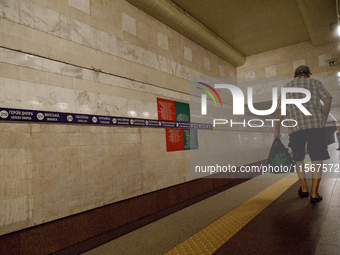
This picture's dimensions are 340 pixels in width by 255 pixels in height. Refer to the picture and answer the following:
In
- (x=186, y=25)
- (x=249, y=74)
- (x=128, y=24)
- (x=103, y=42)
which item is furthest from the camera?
(x=249, y=74)

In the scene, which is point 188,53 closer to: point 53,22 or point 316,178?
point 53,22

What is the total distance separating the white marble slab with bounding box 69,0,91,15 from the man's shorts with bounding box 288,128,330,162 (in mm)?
4021

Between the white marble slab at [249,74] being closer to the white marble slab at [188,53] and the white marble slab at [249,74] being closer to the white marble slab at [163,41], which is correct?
the white marble slab at [188,53]

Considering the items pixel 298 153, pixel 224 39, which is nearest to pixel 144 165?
pixel 298 153

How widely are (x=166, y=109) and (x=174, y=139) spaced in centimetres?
70

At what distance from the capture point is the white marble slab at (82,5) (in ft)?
10.4

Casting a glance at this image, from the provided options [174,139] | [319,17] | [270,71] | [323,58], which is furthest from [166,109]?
[323,58]

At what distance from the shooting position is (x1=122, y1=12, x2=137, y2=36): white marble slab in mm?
3967

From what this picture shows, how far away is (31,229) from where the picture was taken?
7.94 feet

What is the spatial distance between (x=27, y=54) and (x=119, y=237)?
2.75 metres

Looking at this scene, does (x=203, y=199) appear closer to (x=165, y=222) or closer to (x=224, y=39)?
(x=165, y=222)

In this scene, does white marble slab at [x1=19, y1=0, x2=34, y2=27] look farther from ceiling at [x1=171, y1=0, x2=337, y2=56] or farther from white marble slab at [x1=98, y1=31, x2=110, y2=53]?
ceiling at [x1=171, y1=0, x2=337, y2=56]

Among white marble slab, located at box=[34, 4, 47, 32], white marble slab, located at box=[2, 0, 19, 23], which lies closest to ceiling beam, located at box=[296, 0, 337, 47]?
white marble slab, located at box=[34, 4, 47, 32]

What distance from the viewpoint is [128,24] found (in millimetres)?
4047
